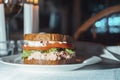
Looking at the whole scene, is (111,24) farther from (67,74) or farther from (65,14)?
(65,14)

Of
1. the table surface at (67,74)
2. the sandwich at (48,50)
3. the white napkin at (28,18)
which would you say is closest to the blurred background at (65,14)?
the white napkin at (28,18)

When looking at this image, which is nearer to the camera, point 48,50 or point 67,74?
point 67,74

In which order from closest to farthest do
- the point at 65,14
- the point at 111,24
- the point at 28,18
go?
the point at 28,18 < the point at 111,24 < the point at 65,14

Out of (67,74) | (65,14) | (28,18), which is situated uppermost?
(65,14)

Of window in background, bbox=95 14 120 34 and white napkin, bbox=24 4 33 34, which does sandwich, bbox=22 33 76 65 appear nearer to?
white napkin, bbox=24 4 33 34

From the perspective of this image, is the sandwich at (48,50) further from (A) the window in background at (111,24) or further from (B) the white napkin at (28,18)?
(A) the window in background at (111,24)

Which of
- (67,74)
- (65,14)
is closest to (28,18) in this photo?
(67,74)

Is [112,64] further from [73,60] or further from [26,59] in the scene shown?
[26,59]

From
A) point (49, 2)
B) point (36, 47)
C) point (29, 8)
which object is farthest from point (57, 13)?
point (36, 47)
